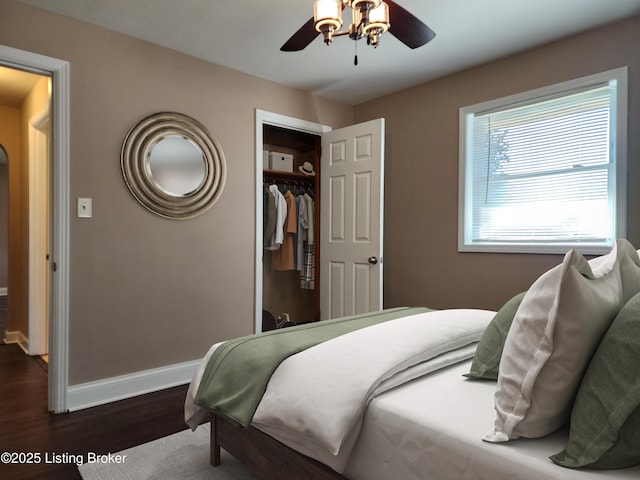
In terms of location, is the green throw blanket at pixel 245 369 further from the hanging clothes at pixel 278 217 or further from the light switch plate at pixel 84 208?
the hanging clothes at pixel 278 217

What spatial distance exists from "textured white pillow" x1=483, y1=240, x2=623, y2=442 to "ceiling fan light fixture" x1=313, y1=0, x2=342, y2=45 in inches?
57.4

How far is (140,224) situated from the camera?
2.90 metres

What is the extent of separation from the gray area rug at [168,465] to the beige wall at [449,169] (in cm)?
227

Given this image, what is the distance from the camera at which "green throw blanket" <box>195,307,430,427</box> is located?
1508 millimetres

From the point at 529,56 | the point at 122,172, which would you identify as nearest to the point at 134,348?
the point at 122,172

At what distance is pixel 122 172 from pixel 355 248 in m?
1.95

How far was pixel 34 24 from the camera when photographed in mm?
2459

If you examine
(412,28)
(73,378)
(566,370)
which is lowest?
(73,378)

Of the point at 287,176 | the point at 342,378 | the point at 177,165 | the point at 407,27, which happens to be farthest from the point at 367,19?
the point at 287,176

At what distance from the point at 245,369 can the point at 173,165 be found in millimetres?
1948

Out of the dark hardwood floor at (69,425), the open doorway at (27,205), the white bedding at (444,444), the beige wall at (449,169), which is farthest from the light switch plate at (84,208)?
the beige wall at (449,169)

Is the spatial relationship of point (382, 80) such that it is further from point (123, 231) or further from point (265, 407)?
point (265, 407)

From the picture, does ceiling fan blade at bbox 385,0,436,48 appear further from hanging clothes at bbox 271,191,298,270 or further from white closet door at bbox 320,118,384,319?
hanging clothes at bbox 271,191,298,270

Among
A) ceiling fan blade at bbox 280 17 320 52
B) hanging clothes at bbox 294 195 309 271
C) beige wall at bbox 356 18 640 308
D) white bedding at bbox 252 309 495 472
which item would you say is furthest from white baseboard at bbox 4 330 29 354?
ceiling fan blade at bbox 280 17 320 52
